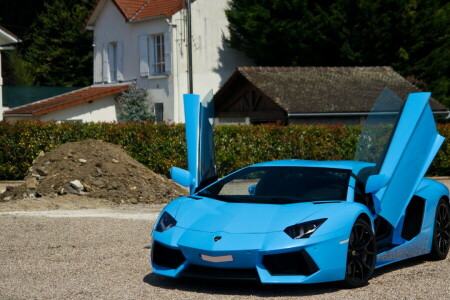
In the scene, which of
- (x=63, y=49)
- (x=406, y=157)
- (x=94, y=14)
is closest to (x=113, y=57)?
(x=94, y=14)

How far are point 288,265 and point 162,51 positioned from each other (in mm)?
33426

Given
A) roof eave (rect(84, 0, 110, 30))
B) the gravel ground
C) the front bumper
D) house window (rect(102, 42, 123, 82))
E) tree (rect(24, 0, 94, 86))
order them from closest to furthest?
the front bumper < the gravel ground < roof eave (rect(84, 0, 110, 30)) < house window (rect(102, 42, 123, 82)) < tree (rect(24, 0, 94, 86))

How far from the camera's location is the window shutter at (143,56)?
40.7 metres

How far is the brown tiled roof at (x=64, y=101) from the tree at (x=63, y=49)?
473 inches

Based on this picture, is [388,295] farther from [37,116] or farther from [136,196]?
[37,116]

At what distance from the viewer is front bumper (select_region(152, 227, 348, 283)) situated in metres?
7.45

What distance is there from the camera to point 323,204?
26.3 feet

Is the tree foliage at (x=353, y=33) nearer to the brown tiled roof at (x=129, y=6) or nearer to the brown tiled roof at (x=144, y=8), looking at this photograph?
the brown tiled roof at (x=144, y=8)

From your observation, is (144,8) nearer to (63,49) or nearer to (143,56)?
(143,56)

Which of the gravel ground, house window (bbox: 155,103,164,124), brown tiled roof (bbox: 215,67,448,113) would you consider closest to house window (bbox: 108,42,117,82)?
house window (bbox: 155,103,164,124)

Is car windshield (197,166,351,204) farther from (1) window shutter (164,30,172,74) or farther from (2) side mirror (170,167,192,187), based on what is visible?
(1) window shutter (164,30,172,74)

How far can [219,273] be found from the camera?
764 centimetres

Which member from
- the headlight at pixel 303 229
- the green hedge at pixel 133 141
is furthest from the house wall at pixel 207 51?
the headlight at pixel 303 229

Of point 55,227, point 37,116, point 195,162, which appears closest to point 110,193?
point 55,227
